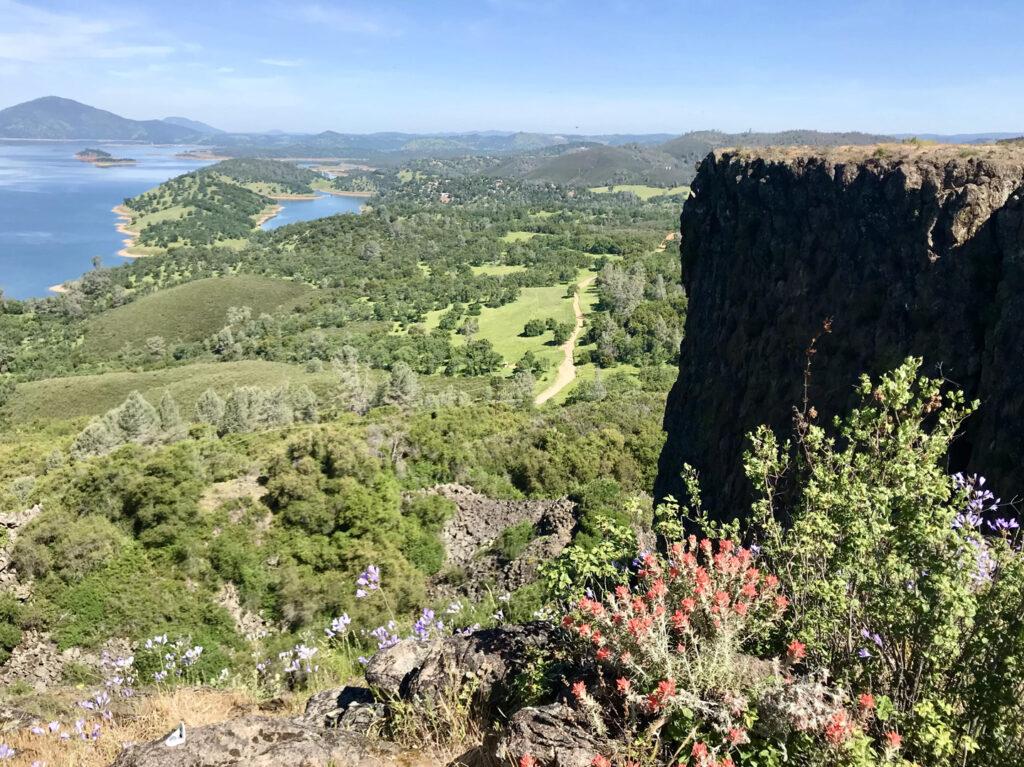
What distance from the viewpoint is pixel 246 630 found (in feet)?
63.2

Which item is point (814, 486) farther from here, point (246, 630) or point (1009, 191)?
point (246, 630)

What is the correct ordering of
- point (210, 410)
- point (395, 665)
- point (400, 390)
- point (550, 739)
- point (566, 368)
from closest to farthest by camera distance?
point (550, 739) < point (395, 665) < point (210, 410) < point (400, 390) < point (566, 368)

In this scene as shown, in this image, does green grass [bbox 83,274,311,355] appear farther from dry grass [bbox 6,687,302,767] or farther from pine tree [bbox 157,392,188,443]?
dry grass [bbox 6,687,302,767]

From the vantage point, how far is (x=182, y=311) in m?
116

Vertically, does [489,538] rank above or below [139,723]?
below

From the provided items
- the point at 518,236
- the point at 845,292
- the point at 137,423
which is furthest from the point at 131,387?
the point at 518,236

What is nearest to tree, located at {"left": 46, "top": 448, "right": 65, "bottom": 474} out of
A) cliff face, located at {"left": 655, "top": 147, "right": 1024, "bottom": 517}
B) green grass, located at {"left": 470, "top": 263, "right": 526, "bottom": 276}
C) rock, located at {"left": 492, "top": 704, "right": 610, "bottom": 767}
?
cliff face, located at {"left": 655, "top": 147, "right": 1024, "bottom": 517}

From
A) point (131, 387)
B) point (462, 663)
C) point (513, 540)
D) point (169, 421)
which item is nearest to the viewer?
point (462, 663)

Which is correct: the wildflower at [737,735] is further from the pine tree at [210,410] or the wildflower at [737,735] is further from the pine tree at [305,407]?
the pine tree at [210,410]

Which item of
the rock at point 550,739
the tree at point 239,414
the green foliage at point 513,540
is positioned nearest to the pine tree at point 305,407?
the tree at point 239,414

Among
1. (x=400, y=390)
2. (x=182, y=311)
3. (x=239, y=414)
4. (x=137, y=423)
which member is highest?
(x=182, y=311)

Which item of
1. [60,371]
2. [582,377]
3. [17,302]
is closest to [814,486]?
[582,377]

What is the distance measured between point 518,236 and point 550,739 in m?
188

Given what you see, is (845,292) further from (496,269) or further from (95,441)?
(496,269)
